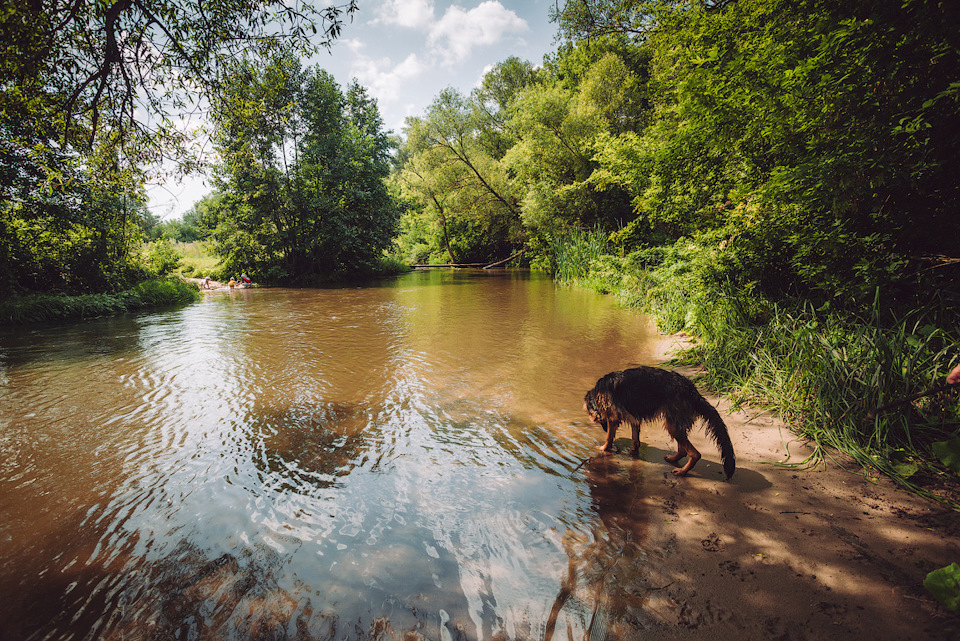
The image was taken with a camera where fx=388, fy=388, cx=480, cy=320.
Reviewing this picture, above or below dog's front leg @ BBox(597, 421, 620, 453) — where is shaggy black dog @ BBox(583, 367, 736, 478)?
above

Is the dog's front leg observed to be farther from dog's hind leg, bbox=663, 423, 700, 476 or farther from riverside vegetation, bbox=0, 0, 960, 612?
riverside vegetation, bbox=0, 0, 960, 612

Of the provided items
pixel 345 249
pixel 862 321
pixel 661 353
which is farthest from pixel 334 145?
pixel 862 321

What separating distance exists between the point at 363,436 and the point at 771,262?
5.61 m

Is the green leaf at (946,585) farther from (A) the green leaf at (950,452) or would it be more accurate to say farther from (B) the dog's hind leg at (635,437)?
(B) the dog's hind leg at (635,437)

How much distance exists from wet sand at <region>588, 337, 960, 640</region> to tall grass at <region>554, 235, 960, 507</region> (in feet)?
0.97

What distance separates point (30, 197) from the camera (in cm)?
1115

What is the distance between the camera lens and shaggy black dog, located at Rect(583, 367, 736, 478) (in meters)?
3.11

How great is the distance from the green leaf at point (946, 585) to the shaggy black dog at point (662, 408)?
3.98 ft

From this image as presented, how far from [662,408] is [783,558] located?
1.23m

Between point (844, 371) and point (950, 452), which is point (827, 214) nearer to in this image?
point (844, 371)

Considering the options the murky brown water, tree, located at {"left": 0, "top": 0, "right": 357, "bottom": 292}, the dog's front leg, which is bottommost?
the murky brown water

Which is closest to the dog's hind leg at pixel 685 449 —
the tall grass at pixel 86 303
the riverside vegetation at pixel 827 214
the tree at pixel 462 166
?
the riverside vegetation at pixel 827 214

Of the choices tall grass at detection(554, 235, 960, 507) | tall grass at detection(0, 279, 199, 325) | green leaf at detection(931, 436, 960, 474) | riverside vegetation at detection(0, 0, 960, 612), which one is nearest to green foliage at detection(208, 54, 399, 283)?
tall grass at detection(0, 279, 199, 325)

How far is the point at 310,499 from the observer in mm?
3088
